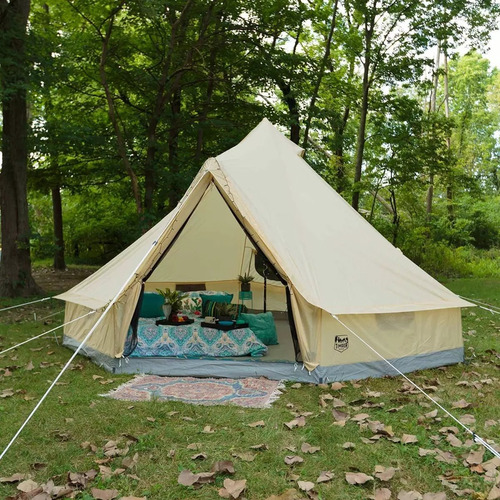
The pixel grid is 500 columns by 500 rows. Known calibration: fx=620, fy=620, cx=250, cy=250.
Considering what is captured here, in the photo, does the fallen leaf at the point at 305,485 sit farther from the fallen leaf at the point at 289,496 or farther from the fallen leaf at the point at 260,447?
the fallen leaf at the point at 260,447

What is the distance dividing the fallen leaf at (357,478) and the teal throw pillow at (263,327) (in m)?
3.47

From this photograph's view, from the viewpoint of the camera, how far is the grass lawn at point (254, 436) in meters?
3.21

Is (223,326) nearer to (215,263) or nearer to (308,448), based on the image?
(308,448)

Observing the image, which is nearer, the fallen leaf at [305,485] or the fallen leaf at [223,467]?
the fallen leaf at [305,485]

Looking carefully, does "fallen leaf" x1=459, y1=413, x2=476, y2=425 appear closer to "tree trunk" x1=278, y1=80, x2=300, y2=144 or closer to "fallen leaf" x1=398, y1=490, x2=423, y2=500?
"fallen leaf" x1=398, y1=490, x2=423, y2=500

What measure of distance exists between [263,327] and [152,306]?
4.69 ft

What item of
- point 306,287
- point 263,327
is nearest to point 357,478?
point 306,287

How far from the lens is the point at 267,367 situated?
5660mm

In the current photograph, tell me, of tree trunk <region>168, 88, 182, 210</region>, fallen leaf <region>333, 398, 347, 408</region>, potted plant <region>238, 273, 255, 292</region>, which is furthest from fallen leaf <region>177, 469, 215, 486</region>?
tree trunk <region>168, 88, 182, 210</region>

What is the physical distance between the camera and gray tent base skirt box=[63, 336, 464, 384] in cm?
545

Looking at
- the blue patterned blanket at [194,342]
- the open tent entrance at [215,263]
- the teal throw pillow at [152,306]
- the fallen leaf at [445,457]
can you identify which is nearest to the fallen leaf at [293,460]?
the fallen leaf at [445,457]

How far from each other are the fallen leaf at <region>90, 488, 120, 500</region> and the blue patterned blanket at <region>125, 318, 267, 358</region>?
3061 mm

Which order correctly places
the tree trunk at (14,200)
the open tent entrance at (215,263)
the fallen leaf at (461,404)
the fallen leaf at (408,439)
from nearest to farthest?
the fallen leaf at (408,439), the fallen leaf at (461,404), the open tent entrance at (215,263), the tree trunk at (14,200)

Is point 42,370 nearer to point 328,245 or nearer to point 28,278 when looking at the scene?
point 328,245
